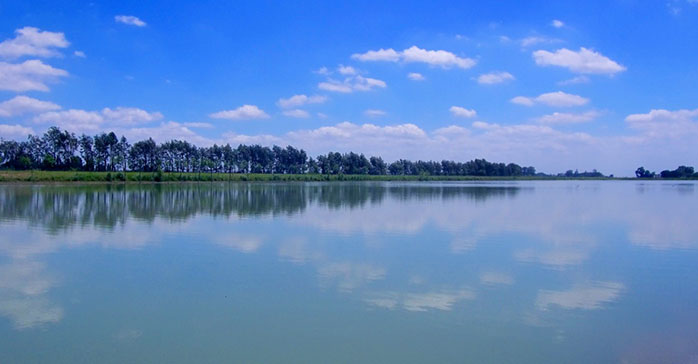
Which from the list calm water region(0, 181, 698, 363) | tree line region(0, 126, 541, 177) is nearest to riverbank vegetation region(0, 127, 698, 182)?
tree line region(0, 126, 541, 177)

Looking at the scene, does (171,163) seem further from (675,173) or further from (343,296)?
(675,173)

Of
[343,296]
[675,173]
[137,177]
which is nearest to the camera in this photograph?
[343,296]

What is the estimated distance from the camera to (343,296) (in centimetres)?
706

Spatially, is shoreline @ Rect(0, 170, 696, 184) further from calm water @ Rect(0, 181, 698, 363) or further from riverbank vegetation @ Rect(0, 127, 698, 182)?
calm water @ Rect(0, 181, 698, 363)

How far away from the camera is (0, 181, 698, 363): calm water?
5172 millimetres

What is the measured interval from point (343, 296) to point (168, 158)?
7038 centimetres

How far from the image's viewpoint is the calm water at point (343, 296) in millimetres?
5172

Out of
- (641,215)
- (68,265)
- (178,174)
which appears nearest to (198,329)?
(68,265)

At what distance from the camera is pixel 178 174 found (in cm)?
6575

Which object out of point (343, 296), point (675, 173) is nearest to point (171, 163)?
point (343, 296)

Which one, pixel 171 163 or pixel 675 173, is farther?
pixel 675 173

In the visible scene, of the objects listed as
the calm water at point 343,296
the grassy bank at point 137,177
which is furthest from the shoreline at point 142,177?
the calm water at point 343,296

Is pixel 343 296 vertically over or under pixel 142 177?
under

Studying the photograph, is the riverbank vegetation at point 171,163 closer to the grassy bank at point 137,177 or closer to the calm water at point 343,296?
the grassy bank at point 137,177
